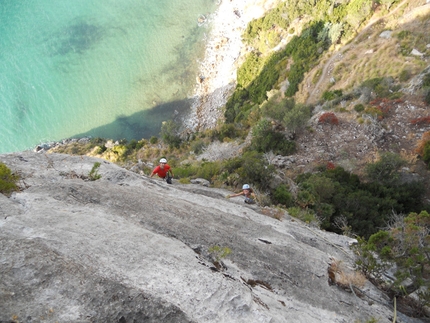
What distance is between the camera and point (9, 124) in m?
43.6

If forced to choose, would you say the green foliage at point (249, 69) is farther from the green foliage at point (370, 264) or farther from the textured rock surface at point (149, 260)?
the green foliage at point (370, 264)

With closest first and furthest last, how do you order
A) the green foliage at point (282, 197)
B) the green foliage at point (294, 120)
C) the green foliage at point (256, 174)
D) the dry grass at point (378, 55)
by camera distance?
the green foliage at point (282, 197) < the green foliage at point (256, 174) < the green foliage at point (294, 120) < the dry grass at point (378, 55)

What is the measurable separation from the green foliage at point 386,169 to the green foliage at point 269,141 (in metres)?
6.52

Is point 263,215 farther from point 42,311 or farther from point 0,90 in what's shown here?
point 0,90

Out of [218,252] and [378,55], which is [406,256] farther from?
[378,55]

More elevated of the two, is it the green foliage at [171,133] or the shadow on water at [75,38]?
the shadow on water at [75,38]

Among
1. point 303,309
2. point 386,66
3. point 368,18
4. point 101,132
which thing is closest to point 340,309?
point 303,309

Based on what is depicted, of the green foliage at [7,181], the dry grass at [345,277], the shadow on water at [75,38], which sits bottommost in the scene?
the dry grass at [345,277]

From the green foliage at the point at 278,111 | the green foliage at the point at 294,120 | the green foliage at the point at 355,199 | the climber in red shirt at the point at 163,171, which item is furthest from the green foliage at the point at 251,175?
the green foliage at the point at 278,111

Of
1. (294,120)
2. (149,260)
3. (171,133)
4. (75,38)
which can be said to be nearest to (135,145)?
(171,133)

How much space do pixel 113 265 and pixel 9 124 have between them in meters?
45.9

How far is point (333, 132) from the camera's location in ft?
85.3

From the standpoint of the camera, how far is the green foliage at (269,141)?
25.8m

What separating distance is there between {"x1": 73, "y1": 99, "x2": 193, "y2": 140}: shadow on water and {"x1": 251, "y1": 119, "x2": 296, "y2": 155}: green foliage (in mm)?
16804
